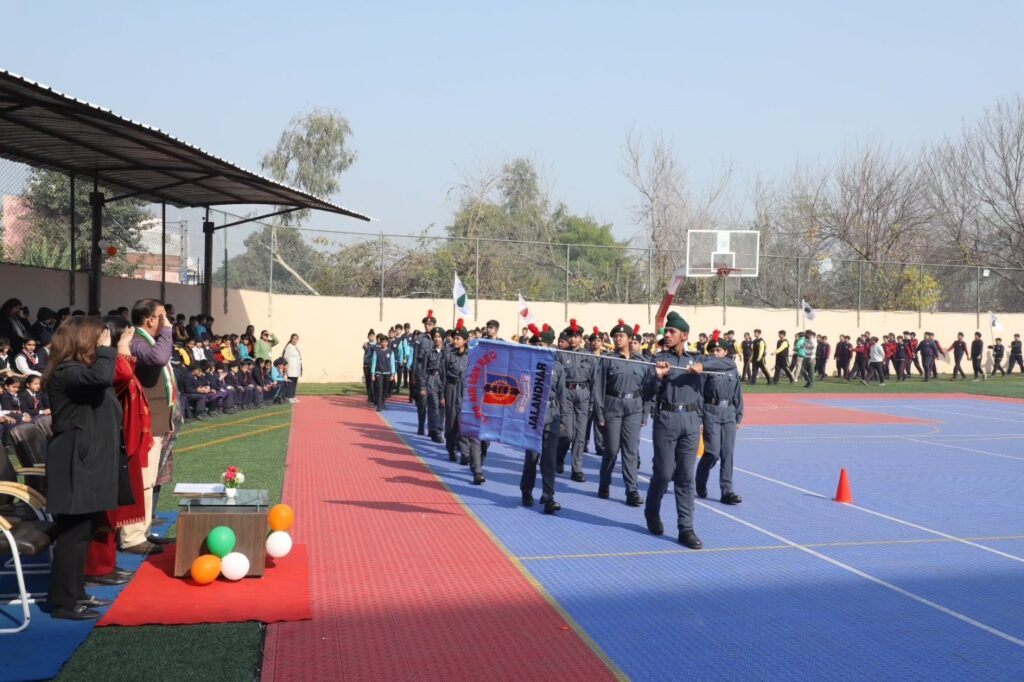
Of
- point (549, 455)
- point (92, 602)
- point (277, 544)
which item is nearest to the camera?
point (92, 602)

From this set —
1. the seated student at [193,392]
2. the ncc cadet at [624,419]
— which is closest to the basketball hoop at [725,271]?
the seated student at [193,392]

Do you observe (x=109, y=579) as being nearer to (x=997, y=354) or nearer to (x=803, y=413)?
(x=803, y=413)

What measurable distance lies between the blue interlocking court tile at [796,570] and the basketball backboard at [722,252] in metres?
14.6

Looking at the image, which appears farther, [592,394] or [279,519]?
[592,394]

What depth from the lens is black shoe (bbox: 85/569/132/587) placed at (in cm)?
702

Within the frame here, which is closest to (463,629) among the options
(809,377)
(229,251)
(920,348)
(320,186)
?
(229,251)

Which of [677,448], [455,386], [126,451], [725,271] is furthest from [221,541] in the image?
[725,271]

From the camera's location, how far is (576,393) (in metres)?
12.2

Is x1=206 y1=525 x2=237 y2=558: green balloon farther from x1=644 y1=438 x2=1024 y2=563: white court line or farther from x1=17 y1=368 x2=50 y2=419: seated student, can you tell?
x1=17 y1=368 x2=50 y2=419: seated student

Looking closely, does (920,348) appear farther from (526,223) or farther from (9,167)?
(9,167)

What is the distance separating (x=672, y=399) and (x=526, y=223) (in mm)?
43423

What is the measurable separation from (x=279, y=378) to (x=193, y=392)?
190 inches

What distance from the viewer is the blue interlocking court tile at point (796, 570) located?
6.10 m

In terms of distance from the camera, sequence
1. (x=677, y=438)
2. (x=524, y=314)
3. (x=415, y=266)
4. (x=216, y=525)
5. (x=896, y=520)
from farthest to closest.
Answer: (x=415, y=266) < (x=524, y=314) < (x=896, y=520) < (x=677, y=438) < (x=216, y=525)
